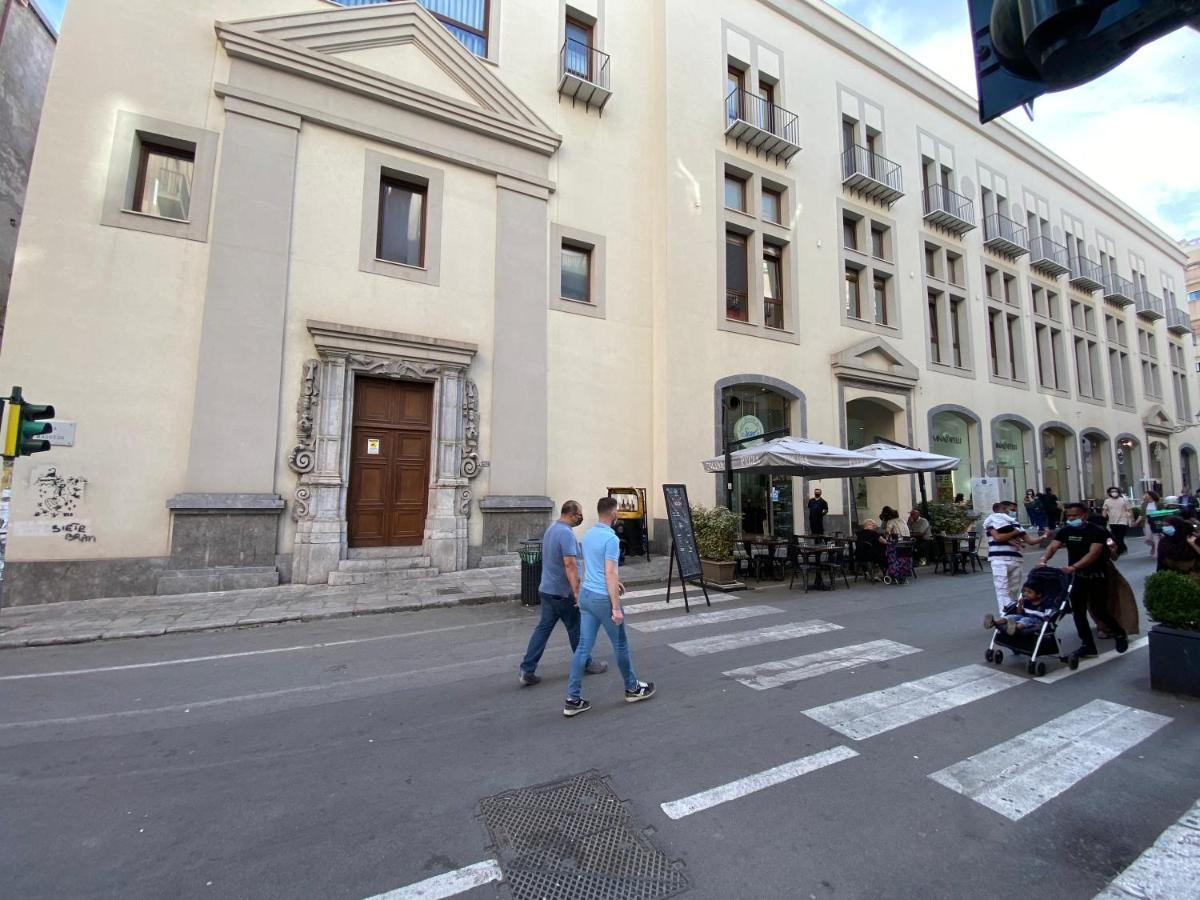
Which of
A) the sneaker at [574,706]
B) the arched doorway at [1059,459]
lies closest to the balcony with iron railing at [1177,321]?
the arched doorway at [1059,459]

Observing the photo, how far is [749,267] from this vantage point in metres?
16.5

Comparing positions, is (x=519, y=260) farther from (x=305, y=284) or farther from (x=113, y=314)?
(x=113, y=314)

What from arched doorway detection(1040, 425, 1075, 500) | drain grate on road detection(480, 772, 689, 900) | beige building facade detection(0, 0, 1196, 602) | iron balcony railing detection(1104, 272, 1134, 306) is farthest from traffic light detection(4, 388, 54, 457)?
iron balcony railing detection(1104, 272, 1134, 306)

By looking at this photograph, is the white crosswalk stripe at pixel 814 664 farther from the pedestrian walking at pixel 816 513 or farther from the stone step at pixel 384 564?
the pedestrian walking at pixel 816 513

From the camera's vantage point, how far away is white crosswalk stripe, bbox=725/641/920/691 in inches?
210

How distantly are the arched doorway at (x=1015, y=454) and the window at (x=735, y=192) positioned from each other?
13.9 meters

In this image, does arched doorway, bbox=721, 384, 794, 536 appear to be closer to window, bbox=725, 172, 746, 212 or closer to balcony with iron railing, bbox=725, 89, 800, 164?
window, bbox=725, 172, 746, 212

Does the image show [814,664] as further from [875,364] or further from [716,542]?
[875,364]

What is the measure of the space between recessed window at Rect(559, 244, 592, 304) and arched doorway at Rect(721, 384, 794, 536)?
5.06 m

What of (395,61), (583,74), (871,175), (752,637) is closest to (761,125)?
(871,175)

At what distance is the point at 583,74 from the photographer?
15047 millimetres

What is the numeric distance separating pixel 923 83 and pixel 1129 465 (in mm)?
22375

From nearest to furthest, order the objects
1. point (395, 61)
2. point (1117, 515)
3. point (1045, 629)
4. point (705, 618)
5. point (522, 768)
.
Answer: point (522, 768)
point (1045, 629)
point (705, 618)
point (395, 61)
point (1117, 515)

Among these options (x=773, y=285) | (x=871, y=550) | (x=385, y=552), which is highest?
(x=773, y=285)
